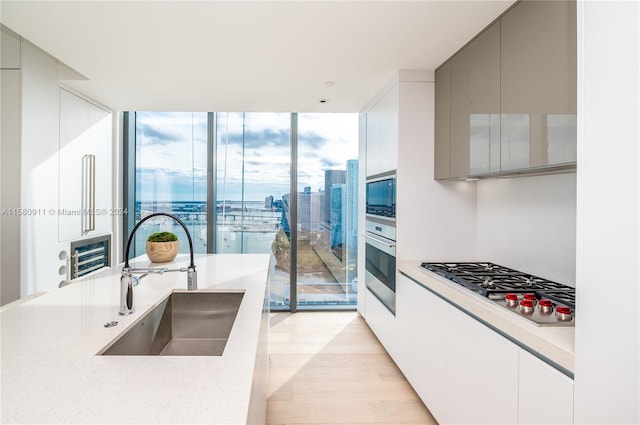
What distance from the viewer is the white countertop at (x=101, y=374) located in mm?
750

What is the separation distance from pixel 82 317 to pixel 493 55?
7.68ft

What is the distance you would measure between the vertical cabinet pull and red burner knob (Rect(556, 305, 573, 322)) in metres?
3.68

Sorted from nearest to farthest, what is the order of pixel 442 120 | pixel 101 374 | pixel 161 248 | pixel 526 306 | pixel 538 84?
pixel 101 374 → pixel 526 306 → pixel 538 84 → pixel 161 248 → pixel 442 120

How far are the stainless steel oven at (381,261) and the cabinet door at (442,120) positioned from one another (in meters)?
0.59

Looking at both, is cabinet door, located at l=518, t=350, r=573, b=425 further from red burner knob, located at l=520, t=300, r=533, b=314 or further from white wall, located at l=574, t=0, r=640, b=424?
red burner knob, located at l=520, t=300, r=533, b=314

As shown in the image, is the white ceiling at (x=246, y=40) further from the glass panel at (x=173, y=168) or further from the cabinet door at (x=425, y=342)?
the cabinet door at (x=425, y=342)

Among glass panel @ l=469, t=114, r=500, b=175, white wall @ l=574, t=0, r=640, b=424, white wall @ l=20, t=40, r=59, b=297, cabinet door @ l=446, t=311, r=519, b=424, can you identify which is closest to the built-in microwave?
glass panel @ l=469, t=114, r=500, b=175

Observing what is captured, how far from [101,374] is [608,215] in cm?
140

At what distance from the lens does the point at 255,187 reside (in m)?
4.37

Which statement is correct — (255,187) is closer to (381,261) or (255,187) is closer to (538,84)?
(381,261)

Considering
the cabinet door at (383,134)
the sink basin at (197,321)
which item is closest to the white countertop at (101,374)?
the sink basin at (197,321)

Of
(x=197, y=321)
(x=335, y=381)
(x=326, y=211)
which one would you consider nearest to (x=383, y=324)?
(x=335, y=381)

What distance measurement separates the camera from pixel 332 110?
3.87 metres

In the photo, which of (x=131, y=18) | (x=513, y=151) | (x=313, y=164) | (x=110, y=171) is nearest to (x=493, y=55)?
(x=513, y=151)
